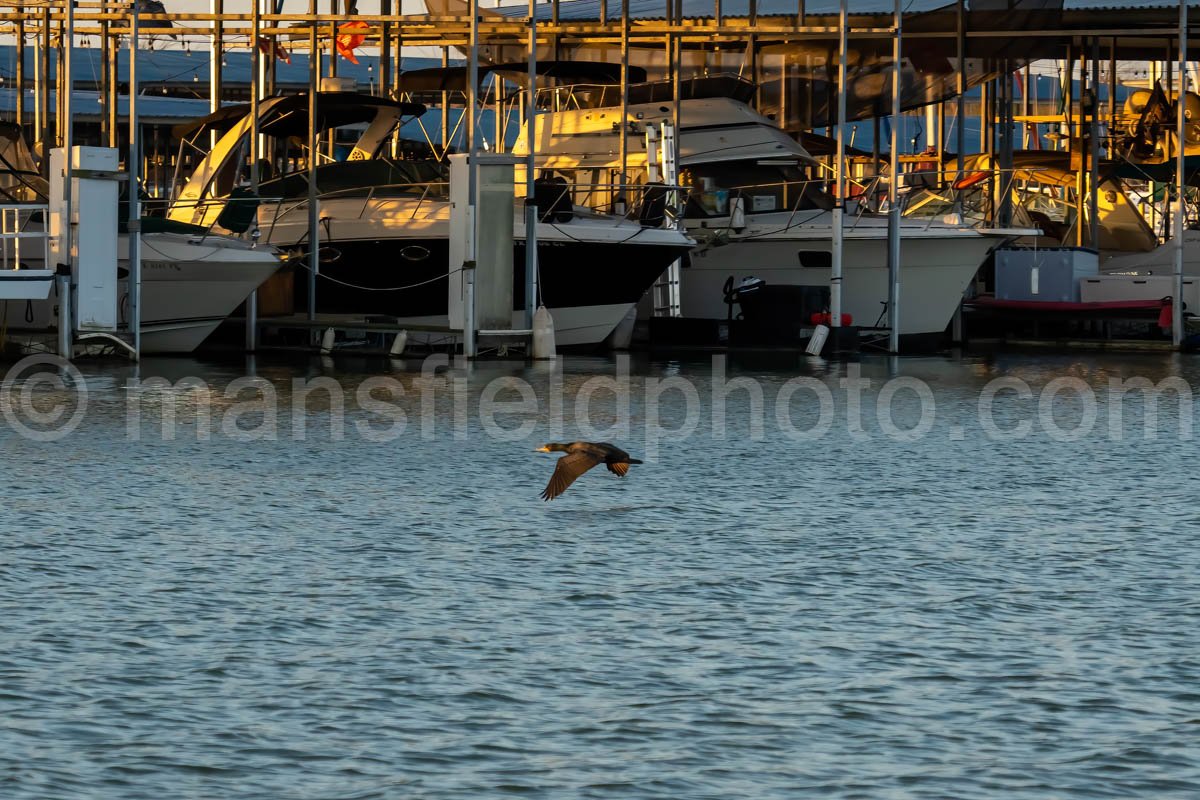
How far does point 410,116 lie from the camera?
100 ft

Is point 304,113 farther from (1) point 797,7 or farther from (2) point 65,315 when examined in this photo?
(1) point 797,7

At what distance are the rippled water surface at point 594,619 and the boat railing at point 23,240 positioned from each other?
24.5 feet

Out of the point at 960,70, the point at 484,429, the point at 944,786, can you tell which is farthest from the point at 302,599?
the point at 960,70

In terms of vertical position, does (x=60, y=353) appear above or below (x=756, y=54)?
below

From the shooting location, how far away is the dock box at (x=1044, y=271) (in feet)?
113

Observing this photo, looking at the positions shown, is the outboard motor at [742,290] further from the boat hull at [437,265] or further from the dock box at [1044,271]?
the dock box at [1044,271]

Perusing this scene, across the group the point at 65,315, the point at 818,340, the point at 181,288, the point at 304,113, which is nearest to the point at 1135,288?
the point at 818,340

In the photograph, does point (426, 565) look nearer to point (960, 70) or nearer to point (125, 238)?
point (125, 238)

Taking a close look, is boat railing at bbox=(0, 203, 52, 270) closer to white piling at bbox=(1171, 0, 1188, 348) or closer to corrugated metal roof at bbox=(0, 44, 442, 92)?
white piling at bbox=(1171, 0, 1188, 348)

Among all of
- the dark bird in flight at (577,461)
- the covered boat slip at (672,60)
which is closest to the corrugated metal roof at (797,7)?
the covered boat slip at (672,60)

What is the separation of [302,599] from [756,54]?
2833cm

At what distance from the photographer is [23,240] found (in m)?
26.7

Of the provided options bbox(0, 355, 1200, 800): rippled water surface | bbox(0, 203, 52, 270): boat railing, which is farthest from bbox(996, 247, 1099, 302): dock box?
bbox(0, 355, 1200, 800): rippled water surface

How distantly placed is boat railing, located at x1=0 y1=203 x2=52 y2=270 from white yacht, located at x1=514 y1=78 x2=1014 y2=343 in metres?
7.84
